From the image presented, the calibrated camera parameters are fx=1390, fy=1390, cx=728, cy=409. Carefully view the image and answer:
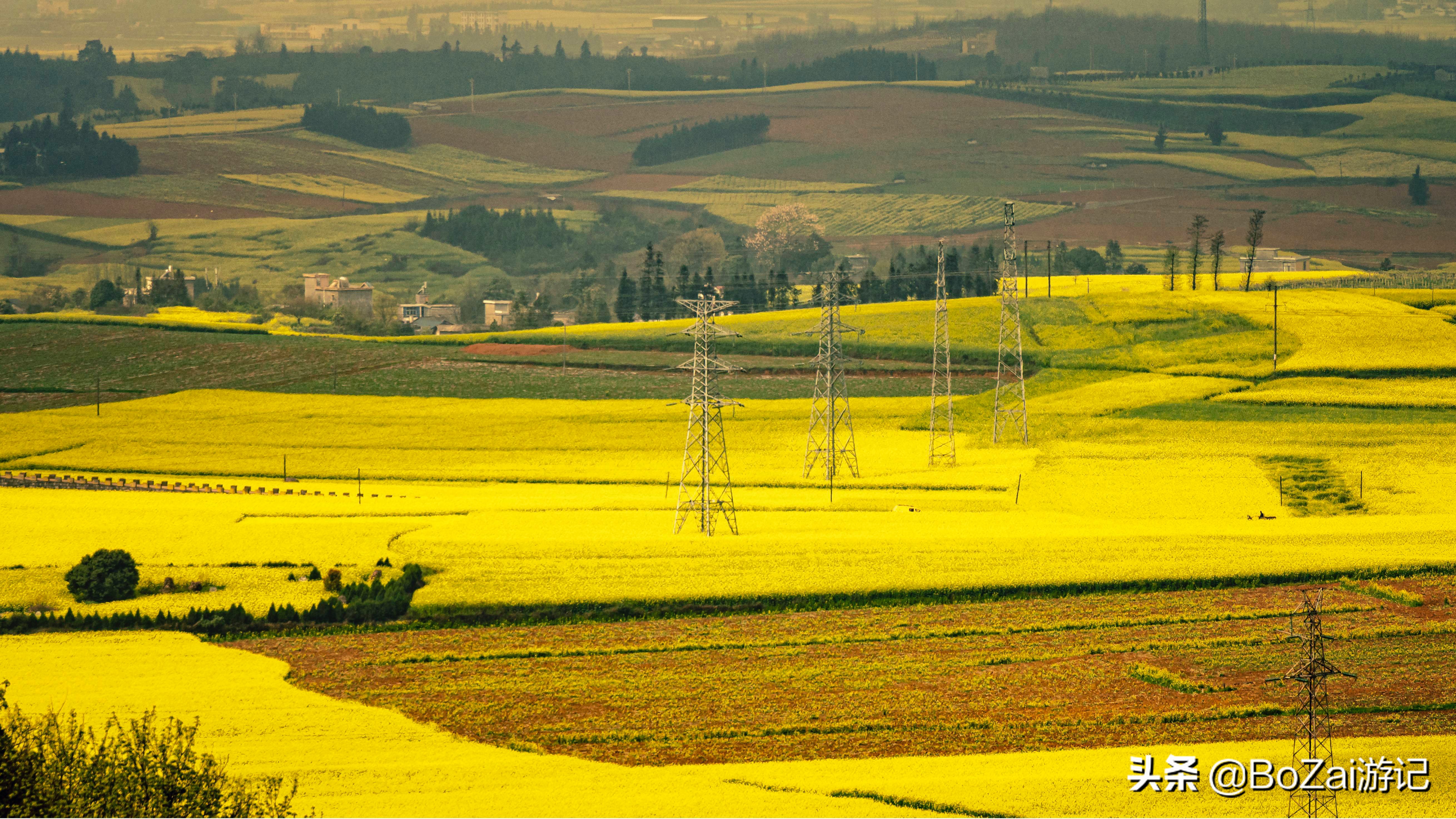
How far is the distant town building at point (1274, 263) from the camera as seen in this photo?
527 ft

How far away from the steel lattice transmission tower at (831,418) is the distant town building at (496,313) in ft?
237

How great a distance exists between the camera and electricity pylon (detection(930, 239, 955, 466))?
73438 millimetres

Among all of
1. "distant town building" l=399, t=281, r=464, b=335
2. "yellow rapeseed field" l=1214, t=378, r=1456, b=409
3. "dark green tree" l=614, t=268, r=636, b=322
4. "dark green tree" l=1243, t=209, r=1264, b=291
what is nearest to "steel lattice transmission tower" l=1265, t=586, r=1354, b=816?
"yellow rapeseed field" l=1214, t=378, r=1456, b=409

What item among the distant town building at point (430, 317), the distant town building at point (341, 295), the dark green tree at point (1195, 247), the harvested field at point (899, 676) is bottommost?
the distant town building at point (430, 317)

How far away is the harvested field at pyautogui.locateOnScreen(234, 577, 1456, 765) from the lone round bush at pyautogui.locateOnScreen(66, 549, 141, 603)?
23.7 ft

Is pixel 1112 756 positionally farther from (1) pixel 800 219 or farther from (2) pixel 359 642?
(1) pixel 800 219

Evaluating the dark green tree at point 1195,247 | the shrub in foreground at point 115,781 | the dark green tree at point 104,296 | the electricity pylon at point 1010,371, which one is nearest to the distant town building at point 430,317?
the dark green tree at point 104,296

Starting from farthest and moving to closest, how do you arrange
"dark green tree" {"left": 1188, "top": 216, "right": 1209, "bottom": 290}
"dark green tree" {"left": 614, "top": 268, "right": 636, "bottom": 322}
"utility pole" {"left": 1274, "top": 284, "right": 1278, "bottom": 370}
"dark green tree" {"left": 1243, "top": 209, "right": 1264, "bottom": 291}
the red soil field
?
1. "dark green tree" {"left": 614, "top": 268, "right": 636, "bottom": 322}
2. "dark green tree" {"left": 1188, "top": 216, "right": 1209, "bottom": 290}
3. "dark green tree" {"left": 1243, "top": 209, "right": 1264, "bottom": 291}
4. the red soil field
5. "utility pole" {"left": 1274, "top": 284, "right": 1278, "bottom": 370}

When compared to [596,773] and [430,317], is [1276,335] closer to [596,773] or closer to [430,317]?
[596,773]

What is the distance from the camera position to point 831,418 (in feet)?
232

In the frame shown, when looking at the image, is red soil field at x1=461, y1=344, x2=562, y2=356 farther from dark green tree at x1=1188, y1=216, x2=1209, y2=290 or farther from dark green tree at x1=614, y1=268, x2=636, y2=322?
dark green tree at x1=1188, y1=216, x2=1209, y2=290

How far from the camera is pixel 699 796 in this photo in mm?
34844

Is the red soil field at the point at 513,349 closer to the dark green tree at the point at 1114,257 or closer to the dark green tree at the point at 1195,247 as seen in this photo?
the dark green tree at the point at 1195,247

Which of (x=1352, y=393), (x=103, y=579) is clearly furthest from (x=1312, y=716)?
(x=1352, y=393)
